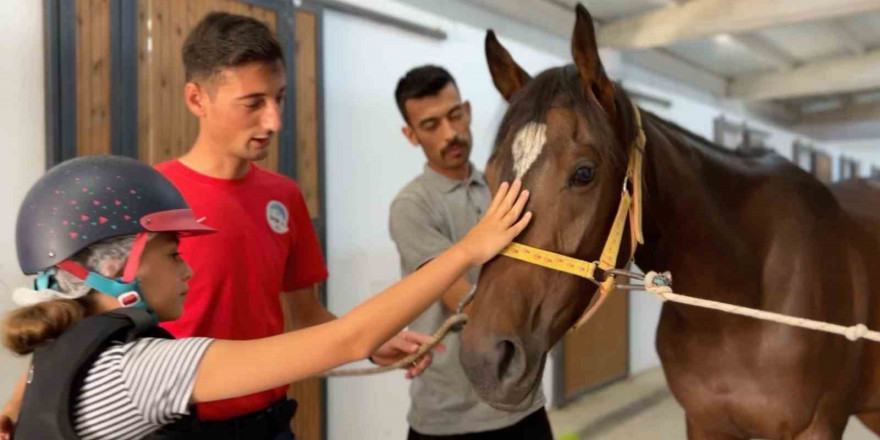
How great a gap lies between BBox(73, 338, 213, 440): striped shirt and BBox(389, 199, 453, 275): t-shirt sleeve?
2.21 ft

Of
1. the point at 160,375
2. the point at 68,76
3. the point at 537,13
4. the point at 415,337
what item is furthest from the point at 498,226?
the point at 537,13

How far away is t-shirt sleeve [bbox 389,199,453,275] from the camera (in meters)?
1.34

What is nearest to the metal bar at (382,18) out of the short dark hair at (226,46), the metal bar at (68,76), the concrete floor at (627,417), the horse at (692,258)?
the metal bar at (68,76)

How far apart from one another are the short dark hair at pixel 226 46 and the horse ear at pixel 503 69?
425 mm

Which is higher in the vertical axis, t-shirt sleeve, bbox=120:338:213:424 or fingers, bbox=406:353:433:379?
t-shirt sleeve, bbox=120:338:213:424

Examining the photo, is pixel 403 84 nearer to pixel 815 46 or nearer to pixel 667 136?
pixel 667 136

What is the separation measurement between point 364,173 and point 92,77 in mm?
1099

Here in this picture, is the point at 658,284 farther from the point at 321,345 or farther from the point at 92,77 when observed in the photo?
the point at 92,77

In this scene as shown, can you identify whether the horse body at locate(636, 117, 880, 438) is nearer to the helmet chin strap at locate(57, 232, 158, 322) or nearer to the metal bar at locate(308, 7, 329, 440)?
the helmet chin strap at locate(57, 232, 158, 322)

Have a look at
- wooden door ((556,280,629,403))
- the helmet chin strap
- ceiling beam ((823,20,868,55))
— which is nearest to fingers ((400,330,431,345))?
the helmet chin strap

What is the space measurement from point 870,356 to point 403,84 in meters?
1.33

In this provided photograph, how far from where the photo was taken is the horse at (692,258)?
0.91 m

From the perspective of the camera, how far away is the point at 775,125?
257 inches

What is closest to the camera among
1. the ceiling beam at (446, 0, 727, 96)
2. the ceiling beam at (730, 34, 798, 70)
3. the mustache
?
the mustache
